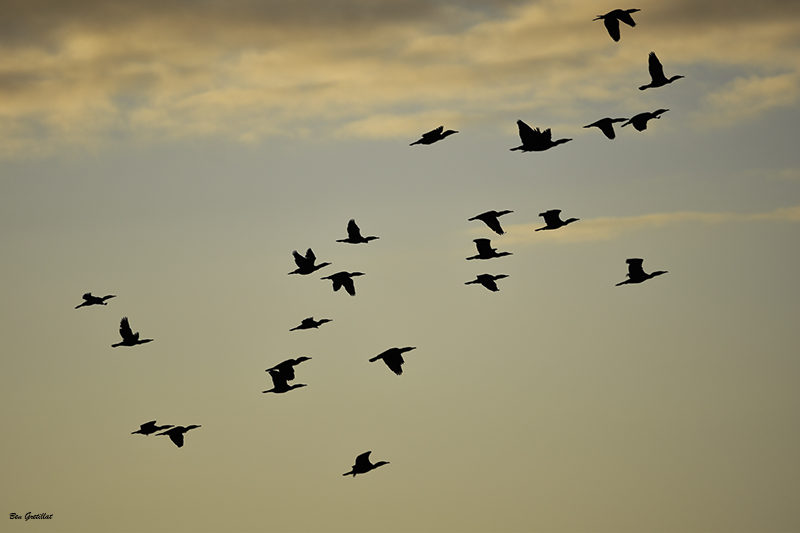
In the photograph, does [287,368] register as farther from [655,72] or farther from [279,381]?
[655,72]

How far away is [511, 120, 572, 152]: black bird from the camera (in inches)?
2207

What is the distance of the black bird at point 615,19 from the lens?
52094 mm

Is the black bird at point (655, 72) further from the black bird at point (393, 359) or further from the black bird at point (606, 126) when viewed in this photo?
the black bird at point (393, 359)

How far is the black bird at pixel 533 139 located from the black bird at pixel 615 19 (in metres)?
5.95

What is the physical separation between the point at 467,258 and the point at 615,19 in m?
14.8

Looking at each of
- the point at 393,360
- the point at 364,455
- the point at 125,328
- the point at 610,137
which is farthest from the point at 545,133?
the point at 125,328

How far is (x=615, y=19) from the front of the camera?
52.5m

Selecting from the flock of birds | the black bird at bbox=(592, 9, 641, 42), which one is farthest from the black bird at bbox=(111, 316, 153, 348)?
the black bird at bbox=(592, 9, 641, 42)

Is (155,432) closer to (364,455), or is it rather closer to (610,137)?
(364,455)

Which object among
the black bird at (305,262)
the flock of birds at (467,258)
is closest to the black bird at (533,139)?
the flock of birds at (467,258)

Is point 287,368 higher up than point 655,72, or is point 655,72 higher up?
point 655,72

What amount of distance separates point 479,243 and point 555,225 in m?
4.23

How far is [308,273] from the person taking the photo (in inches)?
2589

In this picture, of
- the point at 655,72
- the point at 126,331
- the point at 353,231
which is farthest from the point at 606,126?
the point at 126,331
